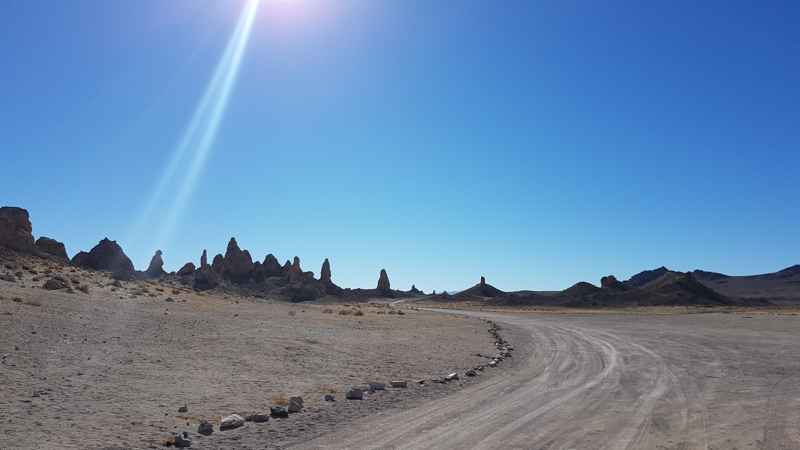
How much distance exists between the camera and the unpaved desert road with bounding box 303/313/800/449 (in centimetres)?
785

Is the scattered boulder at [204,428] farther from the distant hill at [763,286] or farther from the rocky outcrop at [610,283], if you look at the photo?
the distant hill at [763,286]

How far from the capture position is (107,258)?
6112cm

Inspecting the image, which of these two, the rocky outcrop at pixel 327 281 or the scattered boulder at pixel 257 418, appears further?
the rocky outcrop at pixel 327 281

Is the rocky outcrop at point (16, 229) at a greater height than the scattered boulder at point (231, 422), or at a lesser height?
greater

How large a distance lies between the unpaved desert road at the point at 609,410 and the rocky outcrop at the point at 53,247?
47.3 m

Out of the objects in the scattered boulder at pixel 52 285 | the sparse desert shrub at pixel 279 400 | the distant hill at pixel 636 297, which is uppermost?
the distant hill at pixel 636 297

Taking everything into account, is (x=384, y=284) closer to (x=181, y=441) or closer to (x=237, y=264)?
(x=237, y=264)

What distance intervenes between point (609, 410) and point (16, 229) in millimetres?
46211

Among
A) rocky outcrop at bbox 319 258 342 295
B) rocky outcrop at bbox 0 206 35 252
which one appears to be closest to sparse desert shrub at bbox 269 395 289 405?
rocky outcrop at bbox 0 206 35 252

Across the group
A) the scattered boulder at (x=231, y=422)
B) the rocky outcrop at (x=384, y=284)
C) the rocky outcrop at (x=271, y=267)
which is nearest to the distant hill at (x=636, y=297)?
the rocky outcrop at (x=384, y=284)

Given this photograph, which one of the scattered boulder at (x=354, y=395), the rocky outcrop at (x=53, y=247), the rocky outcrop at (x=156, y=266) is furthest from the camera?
the rocky outcrop at (x=156, y=266)

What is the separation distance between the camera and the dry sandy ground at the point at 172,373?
7.93 meters

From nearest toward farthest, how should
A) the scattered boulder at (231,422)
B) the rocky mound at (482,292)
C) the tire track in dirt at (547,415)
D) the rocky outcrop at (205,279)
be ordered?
the tire track in dirt at (547,415), the scattered boulder at (231,422), the rocky outcrop at (205,279), the rocky mound at (482,292)

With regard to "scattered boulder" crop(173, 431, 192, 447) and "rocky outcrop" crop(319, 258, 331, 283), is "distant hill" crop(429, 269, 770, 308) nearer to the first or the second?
"rocky outcrop" crop(319, 258, 331, 283)
